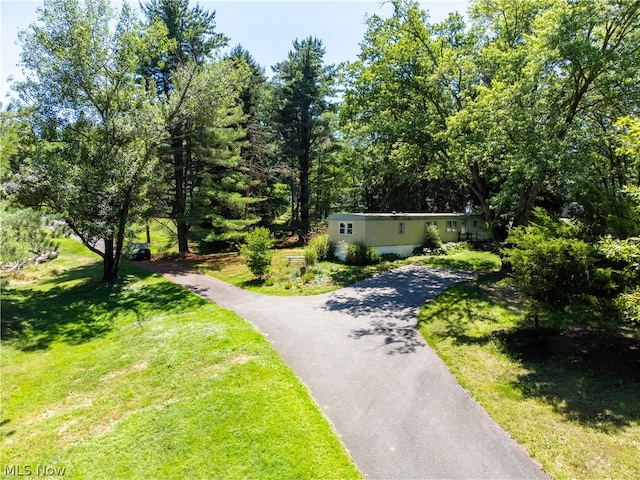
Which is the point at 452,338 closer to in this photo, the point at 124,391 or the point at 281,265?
the point at 124,391

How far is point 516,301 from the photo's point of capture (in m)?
11.9

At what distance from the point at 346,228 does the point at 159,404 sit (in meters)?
15.9

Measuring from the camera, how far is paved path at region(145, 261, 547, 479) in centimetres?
468

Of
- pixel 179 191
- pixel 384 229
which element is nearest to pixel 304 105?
pixel 179 191

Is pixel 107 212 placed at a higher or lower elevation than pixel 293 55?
lower

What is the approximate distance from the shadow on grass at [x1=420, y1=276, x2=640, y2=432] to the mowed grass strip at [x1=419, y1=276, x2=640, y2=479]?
0.02m

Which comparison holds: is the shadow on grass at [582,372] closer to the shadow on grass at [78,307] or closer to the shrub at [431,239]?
the shadow on grass at [78,307]

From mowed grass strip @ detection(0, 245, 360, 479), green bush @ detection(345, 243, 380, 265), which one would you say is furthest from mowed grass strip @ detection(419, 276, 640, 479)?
green bush @ detection(345, 243, 380, 265)

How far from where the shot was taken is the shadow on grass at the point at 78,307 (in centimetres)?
1036

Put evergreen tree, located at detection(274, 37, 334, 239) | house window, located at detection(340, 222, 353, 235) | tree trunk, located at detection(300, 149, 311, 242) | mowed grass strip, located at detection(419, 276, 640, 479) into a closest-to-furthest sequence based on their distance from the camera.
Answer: mowed grass strip, located at detection(419, 276, 640, 479) → house window, located at detection(340, 222, 353, 235) → evergreen tree, located at detection(274, 37, 334, 239) → tree trunk, located at detection(300, 149, 311, 242)

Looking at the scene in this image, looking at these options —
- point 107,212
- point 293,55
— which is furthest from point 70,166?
point 293,55

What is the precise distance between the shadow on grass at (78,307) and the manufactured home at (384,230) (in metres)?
10.2

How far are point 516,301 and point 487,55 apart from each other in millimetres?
10762

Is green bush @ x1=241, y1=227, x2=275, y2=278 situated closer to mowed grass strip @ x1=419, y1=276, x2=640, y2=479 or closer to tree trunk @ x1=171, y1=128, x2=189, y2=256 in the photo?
mowed grass strip @ x1=419, y1=276, x2=640, y2=479
